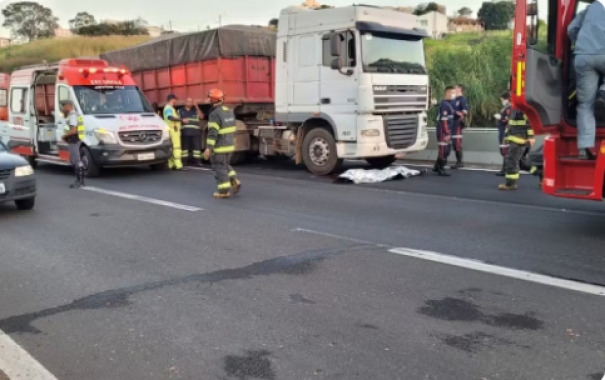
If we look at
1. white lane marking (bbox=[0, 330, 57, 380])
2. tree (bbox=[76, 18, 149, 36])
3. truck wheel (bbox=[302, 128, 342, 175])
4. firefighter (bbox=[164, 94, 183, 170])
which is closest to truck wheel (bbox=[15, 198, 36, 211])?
firefighter (bbox=[164, 94, 183, 170])

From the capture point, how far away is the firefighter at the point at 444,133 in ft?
39.3

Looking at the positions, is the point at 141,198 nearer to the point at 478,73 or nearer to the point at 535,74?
the point at 535,74

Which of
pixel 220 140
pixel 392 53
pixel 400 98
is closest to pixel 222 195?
pixel 220 140

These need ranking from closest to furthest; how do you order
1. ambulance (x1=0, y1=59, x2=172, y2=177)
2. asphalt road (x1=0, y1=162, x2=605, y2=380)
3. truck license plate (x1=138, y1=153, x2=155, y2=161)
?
asphalt road (x1=0, y1=162, x2=605, y2=380) < ambulance (x1=0, y1=59, x2=172, y2=177) < truck license plate (x1=138, y1=153, x2=155, y2=161)

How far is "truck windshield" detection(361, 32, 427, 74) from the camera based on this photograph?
11320 mm

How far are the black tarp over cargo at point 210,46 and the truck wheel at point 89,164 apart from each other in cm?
368

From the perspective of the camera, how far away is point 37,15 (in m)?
79.1

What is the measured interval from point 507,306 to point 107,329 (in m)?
2.89

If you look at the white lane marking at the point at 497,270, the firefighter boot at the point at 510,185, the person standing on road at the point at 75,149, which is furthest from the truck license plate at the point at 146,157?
the white lane marking at the point at 497,270

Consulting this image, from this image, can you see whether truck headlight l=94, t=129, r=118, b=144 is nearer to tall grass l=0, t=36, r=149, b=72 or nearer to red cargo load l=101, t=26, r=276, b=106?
red cargo load l=101, t=26, r=276, b=106

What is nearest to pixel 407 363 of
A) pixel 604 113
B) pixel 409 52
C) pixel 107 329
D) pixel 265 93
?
pixel 107 329

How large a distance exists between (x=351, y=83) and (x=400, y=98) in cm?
112

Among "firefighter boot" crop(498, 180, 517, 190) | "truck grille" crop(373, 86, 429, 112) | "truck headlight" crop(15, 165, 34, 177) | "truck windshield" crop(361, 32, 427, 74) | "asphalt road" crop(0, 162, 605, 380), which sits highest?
"truck windshield" crop(361, 32, 427, 74)

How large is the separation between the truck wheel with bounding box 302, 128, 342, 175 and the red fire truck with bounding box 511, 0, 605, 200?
5622 millimetres
